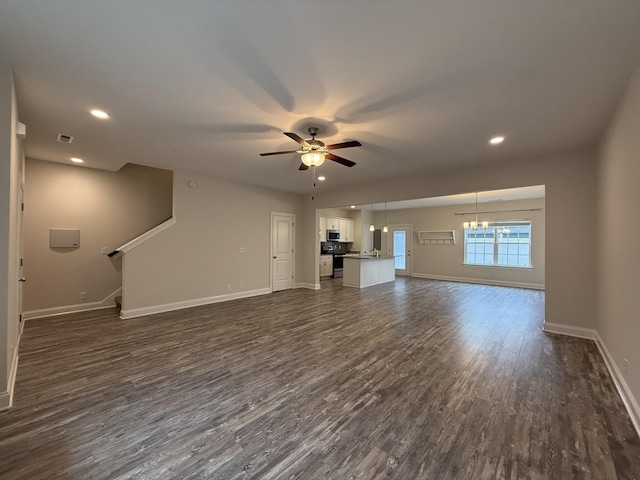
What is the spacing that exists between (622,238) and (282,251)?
6.35m

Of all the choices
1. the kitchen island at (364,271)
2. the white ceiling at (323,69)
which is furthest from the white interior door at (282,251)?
the white ceiling at (323,69)

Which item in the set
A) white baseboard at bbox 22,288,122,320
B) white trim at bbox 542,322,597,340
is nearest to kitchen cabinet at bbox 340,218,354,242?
white trim at bbox 542,322,597,340

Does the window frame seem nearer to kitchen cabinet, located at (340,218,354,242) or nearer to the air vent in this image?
kitchen cabinet, located at (340,218,354,242)

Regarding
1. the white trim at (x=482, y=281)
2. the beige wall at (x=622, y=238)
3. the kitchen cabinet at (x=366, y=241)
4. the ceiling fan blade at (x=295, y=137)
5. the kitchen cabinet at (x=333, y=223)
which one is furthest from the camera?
the kitchen cabinet at (x=366, y=241)

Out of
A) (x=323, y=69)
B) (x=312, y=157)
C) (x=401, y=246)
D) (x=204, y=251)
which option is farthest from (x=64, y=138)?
(x=401, y=246)

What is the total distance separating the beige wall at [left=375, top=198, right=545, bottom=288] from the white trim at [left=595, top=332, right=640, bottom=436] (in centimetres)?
547

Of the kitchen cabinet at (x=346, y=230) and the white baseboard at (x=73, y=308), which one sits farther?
the kitchen cabinet at (x=346, y=230)

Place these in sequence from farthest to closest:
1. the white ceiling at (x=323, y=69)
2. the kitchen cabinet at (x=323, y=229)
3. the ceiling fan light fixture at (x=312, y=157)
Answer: the kitchen cabinet at (x=323, y=229) → the ceiling fan light fixture at (x=312, y=157) → the white ceiling at (x=323, y=69)

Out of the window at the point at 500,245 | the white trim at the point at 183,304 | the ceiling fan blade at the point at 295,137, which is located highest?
the ceiling fan blade at the point at 295,137

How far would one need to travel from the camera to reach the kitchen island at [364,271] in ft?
26.1

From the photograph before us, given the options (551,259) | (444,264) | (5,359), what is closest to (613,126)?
(551,259)

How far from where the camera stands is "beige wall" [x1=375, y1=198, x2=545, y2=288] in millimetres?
7965

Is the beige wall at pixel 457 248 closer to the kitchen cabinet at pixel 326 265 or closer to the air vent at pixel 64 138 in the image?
the kitchen cabinet at pixel 326 265

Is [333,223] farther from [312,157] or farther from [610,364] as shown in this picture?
[610,364]
